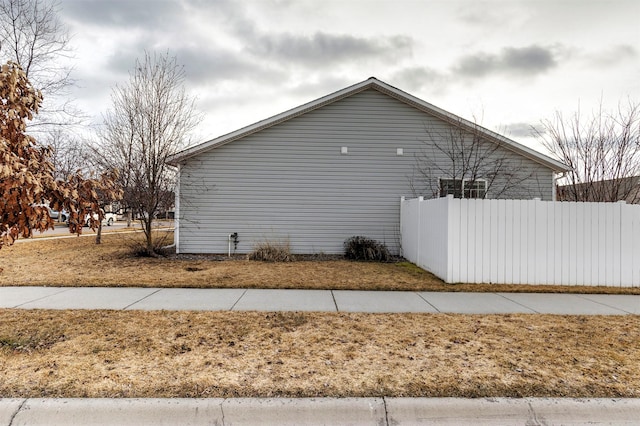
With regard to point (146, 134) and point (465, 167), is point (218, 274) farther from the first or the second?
point (465, 167)

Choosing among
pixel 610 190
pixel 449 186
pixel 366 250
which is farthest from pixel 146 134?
pixel 610 190

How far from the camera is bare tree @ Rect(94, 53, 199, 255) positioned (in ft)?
34.9

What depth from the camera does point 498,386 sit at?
9.80 feet

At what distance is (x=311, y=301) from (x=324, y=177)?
627cm

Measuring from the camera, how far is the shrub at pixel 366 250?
418 inches

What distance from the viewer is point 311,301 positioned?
5.93 meters

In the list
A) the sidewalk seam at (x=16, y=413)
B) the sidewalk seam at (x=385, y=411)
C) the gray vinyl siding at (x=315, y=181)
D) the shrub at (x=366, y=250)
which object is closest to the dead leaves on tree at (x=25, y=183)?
the sidewalk seam at (x=16, y=413)

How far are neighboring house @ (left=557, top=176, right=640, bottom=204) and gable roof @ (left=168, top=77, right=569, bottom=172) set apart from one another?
56.5 inches

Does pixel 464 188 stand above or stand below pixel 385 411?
above

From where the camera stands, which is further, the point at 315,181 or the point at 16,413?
the point at 315,181

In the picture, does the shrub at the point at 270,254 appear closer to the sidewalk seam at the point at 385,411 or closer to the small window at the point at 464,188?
the small window at the point at 464,188

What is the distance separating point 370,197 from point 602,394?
353 inches

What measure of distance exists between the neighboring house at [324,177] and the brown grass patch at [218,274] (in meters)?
1.46

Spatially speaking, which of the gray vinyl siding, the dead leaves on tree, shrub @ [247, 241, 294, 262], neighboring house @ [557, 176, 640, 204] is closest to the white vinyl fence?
neighboring house @ [557, 176, 640, 204]
